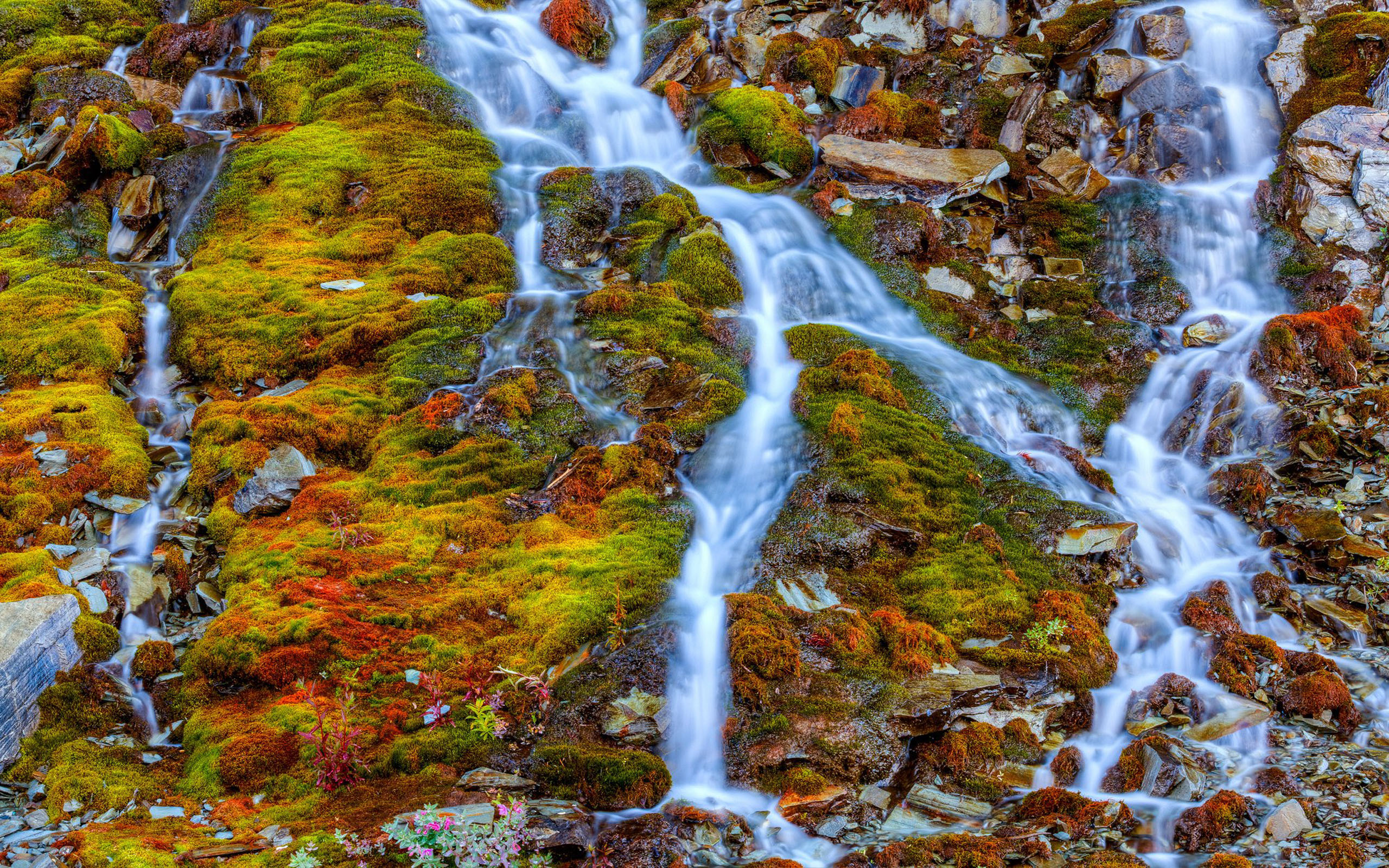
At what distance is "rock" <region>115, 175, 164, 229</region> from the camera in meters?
13.0

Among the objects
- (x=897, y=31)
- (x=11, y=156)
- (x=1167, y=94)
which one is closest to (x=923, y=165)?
(x=897, y=31)

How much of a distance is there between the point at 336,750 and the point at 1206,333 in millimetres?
11786

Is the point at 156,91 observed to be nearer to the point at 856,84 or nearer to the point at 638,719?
the point at 856,84

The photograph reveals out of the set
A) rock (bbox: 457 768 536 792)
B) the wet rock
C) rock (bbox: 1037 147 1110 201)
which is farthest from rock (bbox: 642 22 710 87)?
rock (bbox: 457 768 536 792)

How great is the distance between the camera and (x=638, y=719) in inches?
270

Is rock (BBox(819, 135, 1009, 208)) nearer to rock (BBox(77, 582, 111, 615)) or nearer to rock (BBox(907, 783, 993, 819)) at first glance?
rock (BBox(907, 783, 993, 819))

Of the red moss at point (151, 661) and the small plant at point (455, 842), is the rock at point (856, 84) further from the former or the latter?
the small plant at point (455, 842)

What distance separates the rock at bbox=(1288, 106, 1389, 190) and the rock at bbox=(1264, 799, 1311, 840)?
11.0 meters

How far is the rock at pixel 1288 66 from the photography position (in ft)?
48.5

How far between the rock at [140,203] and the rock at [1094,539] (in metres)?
12.9

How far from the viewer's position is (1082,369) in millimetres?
11992

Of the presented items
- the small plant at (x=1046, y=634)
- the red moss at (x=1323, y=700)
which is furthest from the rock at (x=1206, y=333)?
the small plant at (x=1046, y=634)

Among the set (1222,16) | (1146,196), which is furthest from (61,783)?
(1222,16)

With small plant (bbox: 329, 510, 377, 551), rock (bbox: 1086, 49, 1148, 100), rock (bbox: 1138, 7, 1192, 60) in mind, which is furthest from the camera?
rock (bbox: 1138, 7, 1192, 60)
